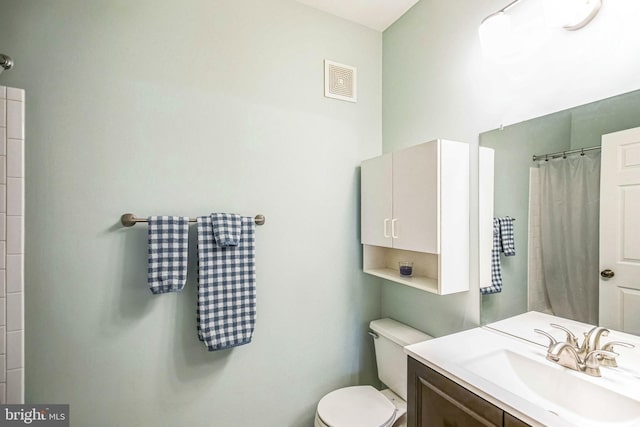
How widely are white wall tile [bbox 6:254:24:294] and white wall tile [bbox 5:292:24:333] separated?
0.02 metres

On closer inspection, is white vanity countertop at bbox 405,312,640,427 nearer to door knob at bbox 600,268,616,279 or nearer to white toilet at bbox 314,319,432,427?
door knob at bbox 600,268,616,279

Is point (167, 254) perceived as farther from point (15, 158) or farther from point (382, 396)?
point (382, 396)

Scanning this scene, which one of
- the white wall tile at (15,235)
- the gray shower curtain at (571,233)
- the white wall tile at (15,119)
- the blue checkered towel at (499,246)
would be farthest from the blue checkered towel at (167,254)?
the gray shower curtain at (571,233)

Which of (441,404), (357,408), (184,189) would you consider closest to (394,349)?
(357,408)

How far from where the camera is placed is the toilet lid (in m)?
1.42

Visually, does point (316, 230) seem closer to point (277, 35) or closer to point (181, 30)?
point (277, 35)

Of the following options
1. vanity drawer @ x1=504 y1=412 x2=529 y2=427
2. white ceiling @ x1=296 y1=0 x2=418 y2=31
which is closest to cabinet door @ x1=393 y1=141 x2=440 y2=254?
vanity drawer @ x1=504 y1=412 x2=529 y2=427

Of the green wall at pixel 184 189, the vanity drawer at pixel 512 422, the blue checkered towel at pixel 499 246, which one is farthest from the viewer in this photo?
the blue checkered towel at pixel 499 246

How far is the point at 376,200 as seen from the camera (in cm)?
171

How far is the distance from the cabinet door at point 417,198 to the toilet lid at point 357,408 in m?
0.83

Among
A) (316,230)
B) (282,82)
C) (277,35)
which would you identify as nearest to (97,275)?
(316,230)

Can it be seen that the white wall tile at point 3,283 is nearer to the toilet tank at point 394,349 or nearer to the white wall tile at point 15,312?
the white wall tile at point 15,312

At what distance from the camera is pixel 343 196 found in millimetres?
1852

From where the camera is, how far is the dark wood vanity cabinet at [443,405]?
0.88m
